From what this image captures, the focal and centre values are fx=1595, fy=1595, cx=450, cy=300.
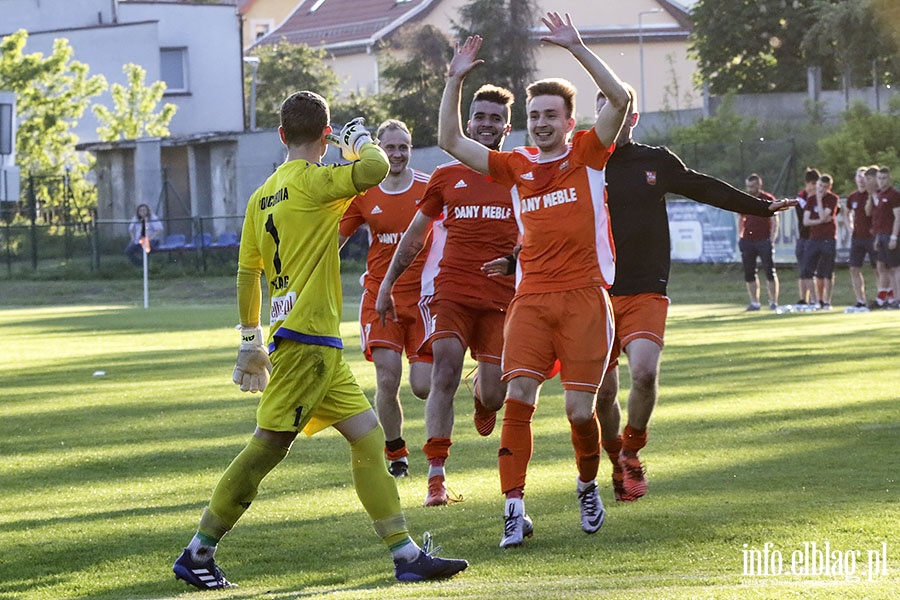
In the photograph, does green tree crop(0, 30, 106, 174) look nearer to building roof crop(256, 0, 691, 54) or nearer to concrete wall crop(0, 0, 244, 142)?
concrete wall crop(0, 0, 244, 142)

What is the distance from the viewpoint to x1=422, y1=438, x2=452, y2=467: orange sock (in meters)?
9.12

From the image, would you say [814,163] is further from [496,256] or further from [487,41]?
[496,256]

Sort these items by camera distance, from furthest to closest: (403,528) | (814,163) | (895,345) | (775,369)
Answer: (814,163)
(895,345)
(775,369)
(403,528)

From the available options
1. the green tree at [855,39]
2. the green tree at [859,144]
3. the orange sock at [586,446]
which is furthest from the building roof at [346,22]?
the orange sock at [586,446]

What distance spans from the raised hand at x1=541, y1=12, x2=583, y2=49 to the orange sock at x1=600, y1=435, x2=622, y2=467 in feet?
8.48

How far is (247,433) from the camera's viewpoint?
1252 cm

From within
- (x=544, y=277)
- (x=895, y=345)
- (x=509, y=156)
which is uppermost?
(x=509, y=156)

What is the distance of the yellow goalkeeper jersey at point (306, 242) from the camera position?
22.3 feet

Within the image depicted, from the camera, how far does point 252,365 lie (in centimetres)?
689

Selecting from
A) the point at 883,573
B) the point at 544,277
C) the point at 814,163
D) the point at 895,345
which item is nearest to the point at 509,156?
the point at 544,277

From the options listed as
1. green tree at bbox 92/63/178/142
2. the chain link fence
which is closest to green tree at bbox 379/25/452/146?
green tree at bbox 92/63/178/142

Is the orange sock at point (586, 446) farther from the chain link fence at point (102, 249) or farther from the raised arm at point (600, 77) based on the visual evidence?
the chain link fence at point (102, 249)

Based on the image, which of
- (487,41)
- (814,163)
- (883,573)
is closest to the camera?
(883,573)

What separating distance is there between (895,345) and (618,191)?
10488 millimetres
